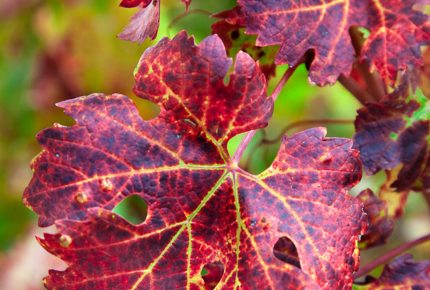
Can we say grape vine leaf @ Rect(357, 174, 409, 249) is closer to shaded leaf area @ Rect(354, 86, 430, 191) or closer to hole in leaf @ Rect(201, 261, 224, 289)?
shaded leaf area @ Rect(354, 86, 430, 191)

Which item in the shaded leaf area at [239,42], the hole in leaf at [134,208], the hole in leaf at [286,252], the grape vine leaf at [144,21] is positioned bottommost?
the hole in leaf at [134,208]

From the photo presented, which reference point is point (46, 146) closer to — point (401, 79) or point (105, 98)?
point (105, 98)

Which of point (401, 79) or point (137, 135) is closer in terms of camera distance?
point (137, 135)

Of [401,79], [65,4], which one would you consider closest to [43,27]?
[65,4]

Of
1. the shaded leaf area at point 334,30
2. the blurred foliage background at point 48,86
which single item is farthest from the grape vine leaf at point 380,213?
the blurred foliage background at point 48,86

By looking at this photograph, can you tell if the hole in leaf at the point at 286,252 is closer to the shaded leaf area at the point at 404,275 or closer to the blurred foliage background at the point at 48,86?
the shaded leaf area at the point at 404,275

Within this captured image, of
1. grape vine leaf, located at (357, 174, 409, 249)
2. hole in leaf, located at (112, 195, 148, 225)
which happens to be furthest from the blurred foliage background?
grape vine leaf, located at (357, 174, 409, 249)

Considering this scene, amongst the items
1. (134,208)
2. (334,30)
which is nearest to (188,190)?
(334,30)
